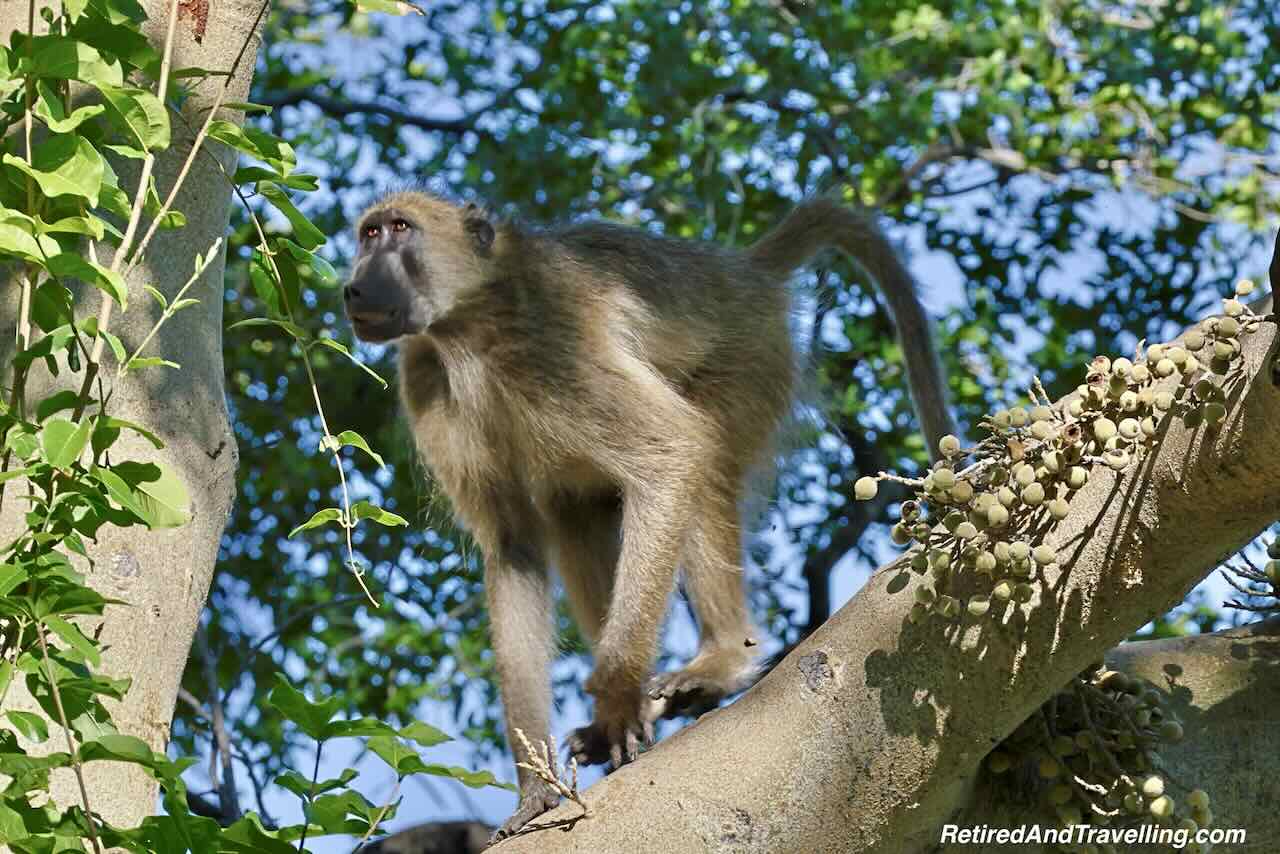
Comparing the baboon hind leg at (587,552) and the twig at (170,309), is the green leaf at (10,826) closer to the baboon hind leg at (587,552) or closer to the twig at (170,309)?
the twig at (170,309)

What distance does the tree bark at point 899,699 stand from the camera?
2.24 m

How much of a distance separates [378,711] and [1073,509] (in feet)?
15.8

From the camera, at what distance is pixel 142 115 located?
2092 millimetres

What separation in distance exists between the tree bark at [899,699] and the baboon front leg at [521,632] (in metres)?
1.91

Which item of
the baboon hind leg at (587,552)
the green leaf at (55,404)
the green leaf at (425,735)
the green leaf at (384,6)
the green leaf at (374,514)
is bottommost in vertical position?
the green leaf at (425,735)

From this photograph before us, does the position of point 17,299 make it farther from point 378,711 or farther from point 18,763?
point 378,711

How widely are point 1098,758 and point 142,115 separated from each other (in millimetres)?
1807

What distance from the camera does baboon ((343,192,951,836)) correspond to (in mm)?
4668

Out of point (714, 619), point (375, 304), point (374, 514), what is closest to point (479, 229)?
point (375, 304)

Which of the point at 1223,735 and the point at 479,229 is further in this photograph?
the point at 479,229

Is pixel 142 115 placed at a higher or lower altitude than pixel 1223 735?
higher

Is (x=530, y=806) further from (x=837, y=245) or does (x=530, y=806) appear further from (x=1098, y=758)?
(x=837, y=245)

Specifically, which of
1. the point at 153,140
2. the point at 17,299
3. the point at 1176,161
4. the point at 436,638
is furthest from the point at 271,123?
the point at 153,140

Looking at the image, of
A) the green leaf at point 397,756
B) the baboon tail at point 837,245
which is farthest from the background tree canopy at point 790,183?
the green leaf at point 397,756
